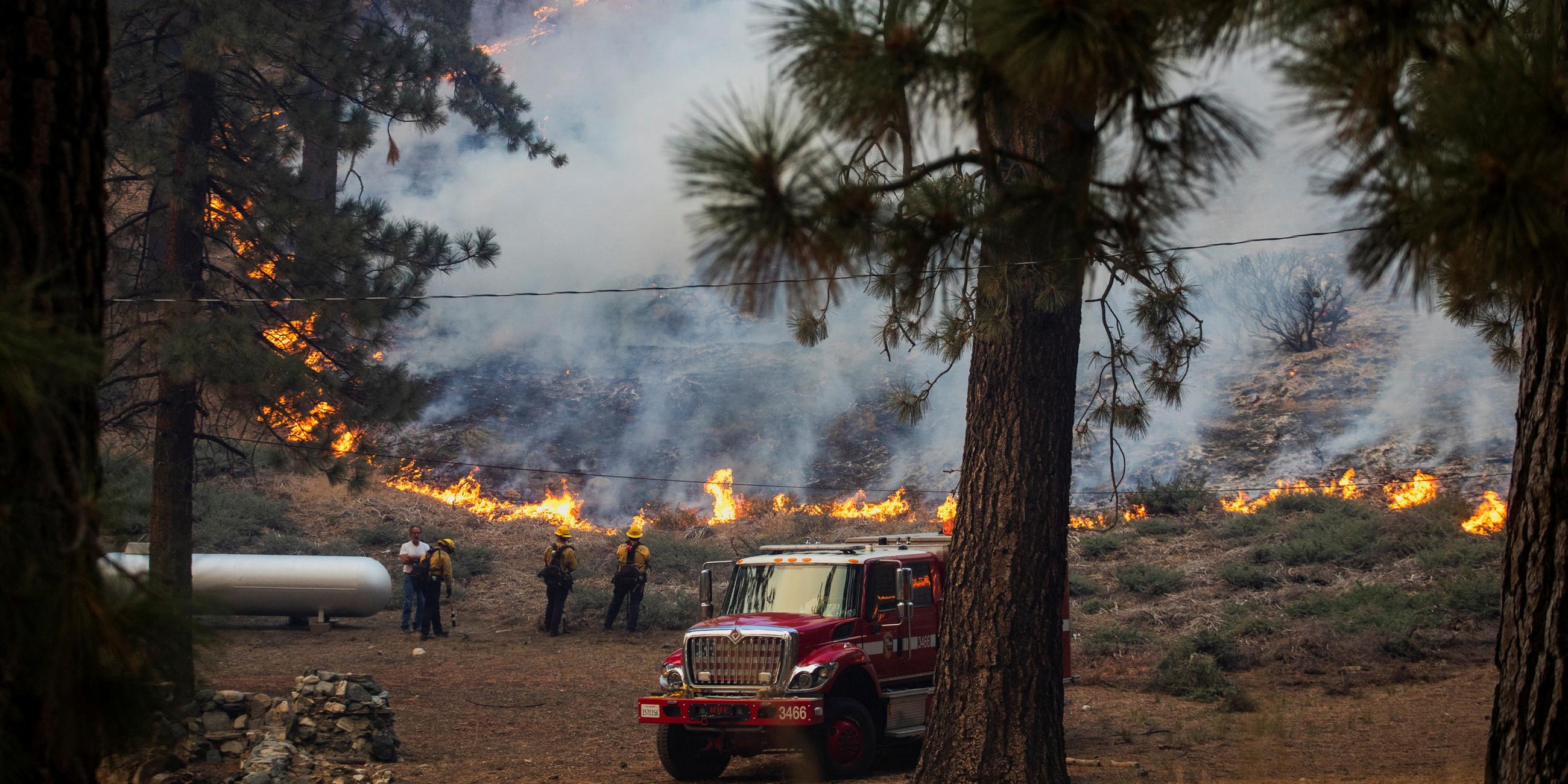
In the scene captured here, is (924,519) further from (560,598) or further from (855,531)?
(560,598)

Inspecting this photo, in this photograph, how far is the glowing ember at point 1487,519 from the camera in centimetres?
2039

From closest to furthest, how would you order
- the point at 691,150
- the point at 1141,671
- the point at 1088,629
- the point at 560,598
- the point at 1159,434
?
the point at 691,150
the point at 1141,671
the point at 1088,629
the point at 560,598
the point at 1159,434

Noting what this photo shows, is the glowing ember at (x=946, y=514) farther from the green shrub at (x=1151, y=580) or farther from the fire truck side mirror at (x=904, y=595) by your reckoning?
the fire truck side mirror at (x=904, y=595)

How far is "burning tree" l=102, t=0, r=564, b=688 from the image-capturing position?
501 inches

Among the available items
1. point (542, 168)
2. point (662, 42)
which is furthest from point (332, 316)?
point (662, 42)

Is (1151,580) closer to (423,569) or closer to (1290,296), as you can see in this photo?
(423,569)

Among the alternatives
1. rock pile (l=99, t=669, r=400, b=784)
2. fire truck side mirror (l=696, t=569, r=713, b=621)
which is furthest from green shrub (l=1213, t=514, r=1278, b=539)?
rock pile (l=99, t=669, r=400, b=784)

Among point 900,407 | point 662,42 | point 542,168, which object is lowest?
point 900,407

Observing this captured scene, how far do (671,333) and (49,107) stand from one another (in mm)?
40300

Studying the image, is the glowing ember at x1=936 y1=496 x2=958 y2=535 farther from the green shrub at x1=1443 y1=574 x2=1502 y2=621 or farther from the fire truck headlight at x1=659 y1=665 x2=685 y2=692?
the fire truck headlight at x1=659 y1=665 x2=685 y2=692

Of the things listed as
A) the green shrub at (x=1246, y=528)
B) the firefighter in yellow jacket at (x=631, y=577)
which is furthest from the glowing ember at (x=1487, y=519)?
the firefighter in yellow jacket at (x=631, y=577)

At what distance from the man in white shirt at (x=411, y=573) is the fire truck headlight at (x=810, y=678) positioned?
11.3 metres

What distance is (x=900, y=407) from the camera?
439 inches

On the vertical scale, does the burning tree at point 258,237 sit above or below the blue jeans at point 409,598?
above
